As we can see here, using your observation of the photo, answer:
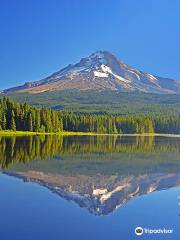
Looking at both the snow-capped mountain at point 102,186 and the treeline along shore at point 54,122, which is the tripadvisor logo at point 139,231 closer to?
the snow-capped mountain at point 102,186

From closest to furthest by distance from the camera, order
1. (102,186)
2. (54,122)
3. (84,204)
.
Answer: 1. (84,204)
2. (102,186)
3. (54,122)

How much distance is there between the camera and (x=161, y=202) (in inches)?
870

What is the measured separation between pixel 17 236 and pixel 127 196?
9.49 m

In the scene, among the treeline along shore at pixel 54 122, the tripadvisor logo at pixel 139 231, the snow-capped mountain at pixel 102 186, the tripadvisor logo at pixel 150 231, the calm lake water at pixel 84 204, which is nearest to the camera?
the tripadvisor logo at pixel 139 231

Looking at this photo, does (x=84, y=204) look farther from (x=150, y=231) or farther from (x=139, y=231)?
(x=150, y=231)

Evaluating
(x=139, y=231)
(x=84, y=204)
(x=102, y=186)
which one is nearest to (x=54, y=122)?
(x=102, y=186)

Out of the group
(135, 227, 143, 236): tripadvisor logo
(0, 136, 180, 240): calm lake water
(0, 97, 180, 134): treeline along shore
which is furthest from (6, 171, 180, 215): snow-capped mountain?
(0, 97, 180, 134): treeline along shore

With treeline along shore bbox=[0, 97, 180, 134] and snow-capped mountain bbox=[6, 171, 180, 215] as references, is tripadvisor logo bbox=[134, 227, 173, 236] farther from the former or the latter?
treeline along shore bbox=[0, 97, 180, 134]

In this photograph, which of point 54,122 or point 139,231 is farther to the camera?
point 54,122

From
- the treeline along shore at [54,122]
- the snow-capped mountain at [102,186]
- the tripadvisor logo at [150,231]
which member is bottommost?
the tripadvisor logo at [150,231]

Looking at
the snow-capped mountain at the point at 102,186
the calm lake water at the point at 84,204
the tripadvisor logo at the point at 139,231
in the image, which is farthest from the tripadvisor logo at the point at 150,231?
the snow-capped mountain at the point at 102,186

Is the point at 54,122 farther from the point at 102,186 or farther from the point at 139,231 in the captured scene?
the point at 139,231

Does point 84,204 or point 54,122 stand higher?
point 54,122

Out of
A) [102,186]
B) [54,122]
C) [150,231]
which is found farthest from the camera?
[54,122]
